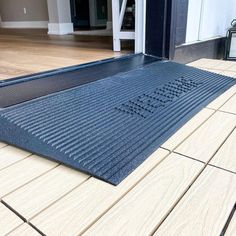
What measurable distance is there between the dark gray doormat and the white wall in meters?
1.04

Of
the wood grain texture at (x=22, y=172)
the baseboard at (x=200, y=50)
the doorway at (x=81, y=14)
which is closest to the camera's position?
the wood grain texture at (x=22, y=172)

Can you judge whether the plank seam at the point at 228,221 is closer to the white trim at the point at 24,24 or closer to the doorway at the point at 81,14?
the white trim at the point at 24,24

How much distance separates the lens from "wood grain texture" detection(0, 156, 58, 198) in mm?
553

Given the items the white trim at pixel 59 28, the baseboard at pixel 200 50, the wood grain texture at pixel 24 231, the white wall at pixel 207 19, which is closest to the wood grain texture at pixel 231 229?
the wood grain texture at pixel 24 231

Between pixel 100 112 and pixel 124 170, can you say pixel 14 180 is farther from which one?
pixel 100 112

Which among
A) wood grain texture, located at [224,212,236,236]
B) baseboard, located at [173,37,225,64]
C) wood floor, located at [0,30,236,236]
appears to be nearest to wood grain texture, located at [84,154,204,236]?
wood floor, located at [0,30,236,236]

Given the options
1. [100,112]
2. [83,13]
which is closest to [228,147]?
[100,112]

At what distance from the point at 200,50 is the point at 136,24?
2.26 feet

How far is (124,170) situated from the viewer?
1.95 ft

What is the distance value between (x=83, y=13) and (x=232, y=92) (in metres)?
5.18

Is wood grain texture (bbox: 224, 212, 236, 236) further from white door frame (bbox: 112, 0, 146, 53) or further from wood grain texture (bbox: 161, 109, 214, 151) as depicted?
white door frame (bbox: 112, 0, 146, 53)

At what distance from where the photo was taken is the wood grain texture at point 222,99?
101 cm

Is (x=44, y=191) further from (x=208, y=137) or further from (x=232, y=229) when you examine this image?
(x=208, y=137)

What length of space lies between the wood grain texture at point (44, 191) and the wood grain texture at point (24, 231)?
0.07 ft
